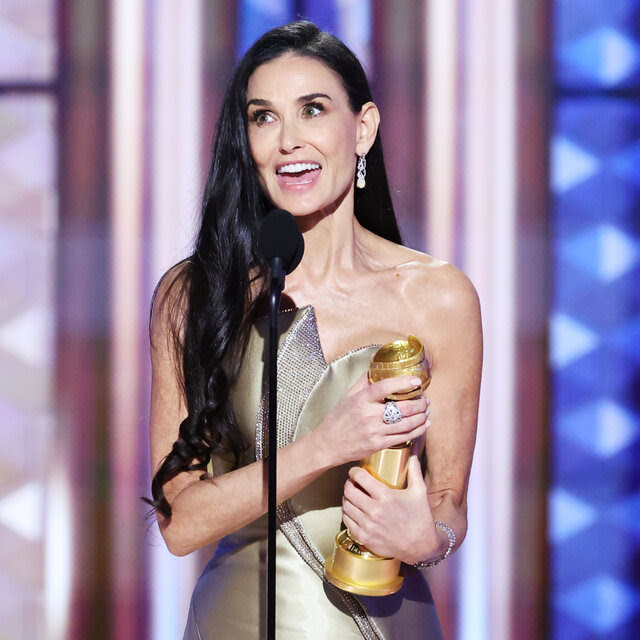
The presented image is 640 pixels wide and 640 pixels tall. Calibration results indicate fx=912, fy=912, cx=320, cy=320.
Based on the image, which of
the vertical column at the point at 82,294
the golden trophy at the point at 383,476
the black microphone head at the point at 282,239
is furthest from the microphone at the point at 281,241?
the vertical column at the point at 82,294

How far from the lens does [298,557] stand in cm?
124

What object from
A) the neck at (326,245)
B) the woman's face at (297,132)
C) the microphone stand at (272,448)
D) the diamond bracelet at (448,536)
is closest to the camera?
the microphone stand at (272,448)

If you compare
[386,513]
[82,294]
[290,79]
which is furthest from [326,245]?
[82,294]

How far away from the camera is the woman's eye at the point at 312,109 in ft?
4.30

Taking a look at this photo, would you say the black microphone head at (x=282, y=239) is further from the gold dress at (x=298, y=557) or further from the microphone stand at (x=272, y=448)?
the gold dress at (x=298, y=557)

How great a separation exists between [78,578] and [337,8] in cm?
135

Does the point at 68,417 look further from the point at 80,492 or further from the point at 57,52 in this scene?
the point at 57,52

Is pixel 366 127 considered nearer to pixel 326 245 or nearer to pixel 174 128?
pixel 326 245

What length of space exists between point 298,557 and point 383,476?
0.24 meters

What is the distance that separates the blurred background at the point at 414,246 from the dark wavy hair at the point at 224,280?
561mm

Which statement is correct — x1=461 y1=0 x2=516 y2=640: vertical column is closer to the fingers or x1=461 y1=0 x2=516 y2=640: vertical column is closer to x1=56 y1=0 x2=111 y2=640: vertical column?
x1=56 y1=0 x2=111 y2=640: vertical column

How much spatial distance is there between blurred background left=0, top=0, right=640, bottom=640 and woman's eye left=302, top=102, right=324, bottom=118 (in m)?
0.63

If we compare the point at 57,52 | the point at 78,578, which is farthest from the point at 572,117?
the point at 78,578

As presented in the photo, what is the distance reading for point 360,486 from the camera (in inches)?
42.6
